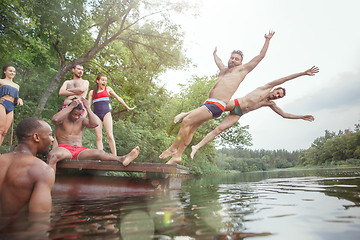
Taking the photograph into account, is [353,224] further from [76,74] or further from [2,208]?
[76,74]

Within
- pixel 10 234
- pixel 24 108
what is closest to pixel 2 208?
pixel 10 234

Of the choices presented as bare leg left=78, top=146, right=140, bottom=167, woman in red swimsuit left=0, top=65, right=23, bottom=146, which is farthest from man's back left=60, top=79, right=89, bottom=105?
bare leg left=78, top=146, right=140, bottom=167

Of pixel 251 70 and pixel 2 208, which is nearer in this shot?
pixel 2 208

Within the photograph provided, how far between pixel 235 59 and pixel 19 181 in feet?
14.5

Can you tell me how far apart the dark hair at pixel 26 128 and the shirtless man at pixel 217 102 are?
2.67 m

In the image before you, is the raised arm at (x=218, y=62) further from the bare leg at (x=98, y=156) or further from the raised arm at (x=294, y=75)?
the bare leg at (x=98, y=156)

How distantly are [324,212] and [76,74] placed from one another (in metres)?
→ 5.39

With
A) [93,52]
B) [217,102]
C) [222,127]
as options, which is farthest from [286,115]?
[93,52]

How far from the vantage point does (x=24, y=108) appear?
10148 millimetres

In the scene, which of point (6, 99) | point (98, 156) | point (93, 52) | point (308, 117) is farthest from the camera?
point (93, 52)

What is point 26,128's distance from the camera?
2188 mm

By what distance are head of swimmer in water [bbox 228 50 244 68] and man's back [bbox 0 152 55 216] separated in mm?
4104

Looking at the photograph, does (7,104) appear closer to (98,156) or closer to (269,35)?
(98,156)

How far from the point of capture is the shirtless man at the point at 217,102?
4.54 meters
